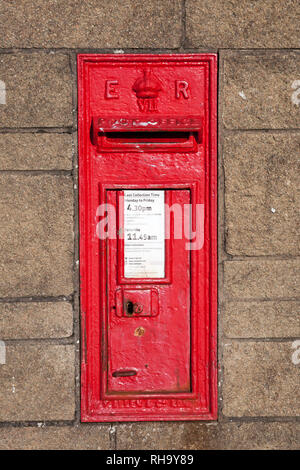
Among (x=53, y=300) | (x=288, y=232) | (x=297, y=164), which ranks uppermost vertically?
(x=297, y=164)

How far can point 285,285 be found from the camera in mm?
2420

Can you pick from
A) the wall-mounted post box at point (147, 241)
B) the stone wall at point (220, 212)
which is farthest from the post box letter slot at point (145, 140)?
the stone wall at point (220, 212)

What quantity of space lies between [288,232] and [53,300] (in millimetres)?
1410

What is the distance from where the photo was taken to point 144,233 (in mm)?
2350

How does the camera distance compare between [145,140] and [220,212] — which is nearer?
[145,140]

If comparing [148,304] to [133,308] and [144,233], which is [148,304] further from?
[144,233]

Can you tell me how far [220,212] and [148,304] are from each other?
0.67m

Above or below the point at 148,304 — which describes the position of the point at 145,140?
above

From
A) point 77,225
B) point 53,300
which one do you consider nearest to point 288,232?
point 77,225

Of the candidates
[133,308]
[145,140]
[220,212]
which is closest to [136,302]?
[133,308]

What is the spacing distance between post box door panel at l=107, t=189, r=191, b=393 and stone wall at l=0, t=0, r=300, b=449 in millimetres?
220

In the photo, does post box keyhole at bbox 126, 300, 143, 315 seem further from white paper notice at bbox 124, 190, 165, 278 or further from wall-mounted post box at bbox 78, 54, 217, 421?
white paper notice at bbox 124, 190, 165, 278
